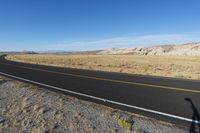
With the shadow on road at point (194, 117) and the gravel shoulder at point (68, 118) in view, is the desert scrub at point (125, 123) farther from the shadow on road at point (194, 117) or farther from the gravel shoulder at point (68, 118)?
the shadow on road at point (194, 117)

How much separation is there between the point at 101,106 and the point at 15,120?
279 cm

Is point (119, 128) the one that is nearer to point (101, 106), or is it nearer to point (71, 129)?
point (71, 129)

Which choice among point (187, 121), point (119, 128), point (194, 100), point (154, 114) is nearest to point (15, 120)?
point (119, 128)

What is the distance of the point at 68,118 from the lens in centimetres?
500

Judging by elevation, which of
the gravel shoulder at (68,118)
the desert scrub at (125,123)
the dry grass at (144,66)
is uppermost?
the desert scrub at (125,123)

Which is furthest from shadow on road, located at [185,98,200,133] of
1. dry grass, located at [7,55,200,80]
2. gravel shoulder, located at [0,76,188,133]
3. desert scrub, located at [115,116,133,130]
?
dry grass, located at [7,55,200,80]

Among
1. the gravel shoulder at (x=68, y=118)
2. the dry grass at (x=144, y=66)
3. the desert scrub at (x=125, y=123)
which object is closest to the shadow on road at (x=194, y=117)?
the gravel shoulder at (x=68, y=118)

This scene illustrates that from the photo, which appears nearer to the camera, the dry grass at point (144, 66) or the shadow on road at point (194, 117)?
the shadow on road at point (194, 117)

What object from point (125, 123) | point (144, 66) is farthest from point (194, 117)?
point (144, 66)

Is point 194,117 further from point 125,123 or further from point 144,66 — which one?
point 144,66

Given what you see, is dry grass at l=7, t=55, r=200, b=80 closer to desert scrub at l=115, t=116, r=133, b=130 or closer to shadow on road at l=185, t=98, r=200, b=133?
shadow on road at l=185, t=98, r=200, b=133

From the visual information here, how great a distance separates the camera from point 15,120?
495 centimetres

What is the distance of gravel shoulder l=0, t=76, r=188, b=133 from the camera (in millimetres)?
4277

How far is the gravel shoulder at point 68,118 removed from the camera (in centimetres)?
428
